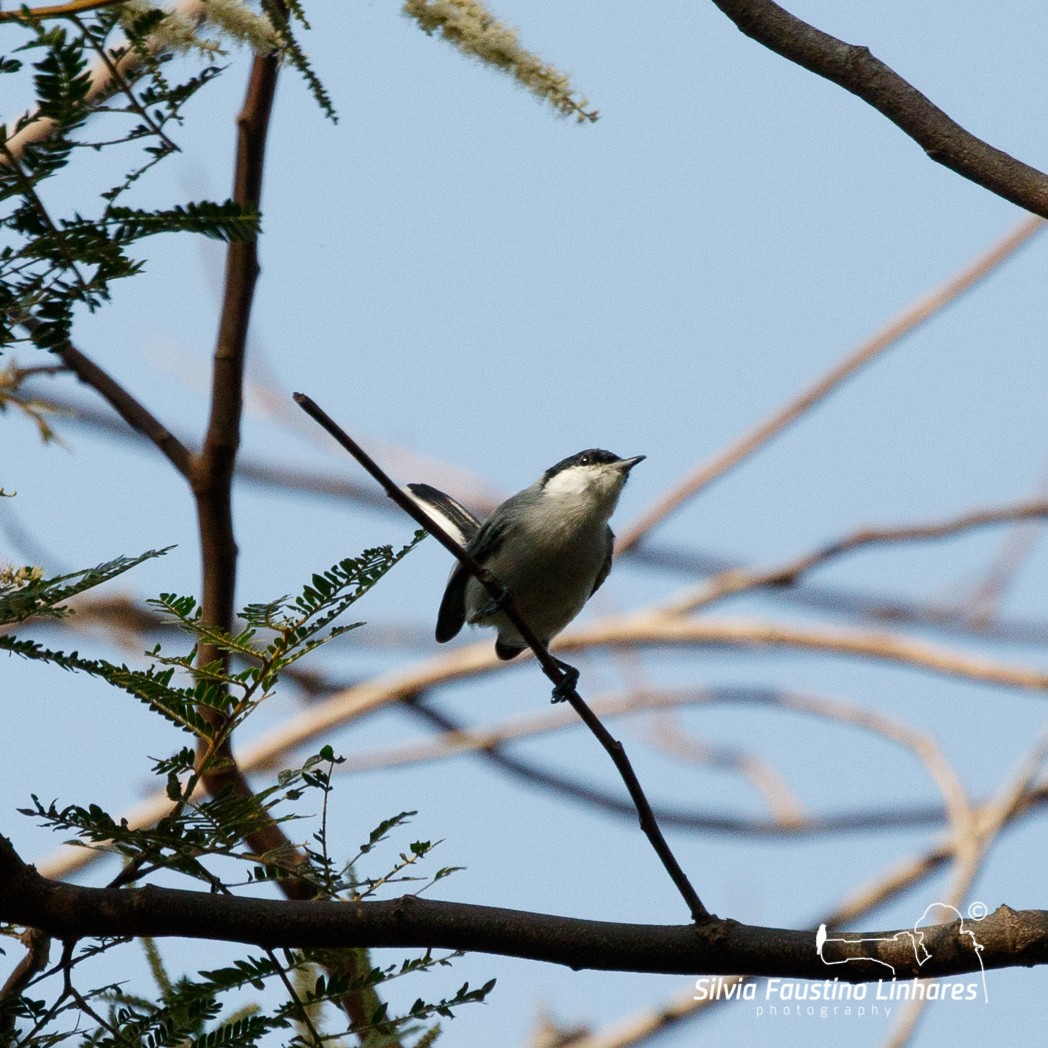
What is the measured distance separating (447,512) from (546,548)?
67cm

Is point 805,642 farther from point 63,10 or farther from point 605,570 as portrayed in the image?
point 63,10

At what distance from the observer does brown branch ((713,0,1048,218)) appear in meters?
2.03

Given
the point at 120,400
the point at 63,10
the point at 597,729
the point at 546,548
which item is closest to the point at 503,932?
the point at 597,729

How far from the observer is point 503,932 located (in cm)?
187

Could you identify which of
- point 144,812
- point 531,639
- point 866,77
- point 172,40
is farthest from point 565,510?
point 172,40

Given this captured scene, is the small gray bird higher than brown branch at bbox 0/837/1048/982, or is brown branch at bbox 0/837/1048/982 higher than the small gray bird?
the small gray bird

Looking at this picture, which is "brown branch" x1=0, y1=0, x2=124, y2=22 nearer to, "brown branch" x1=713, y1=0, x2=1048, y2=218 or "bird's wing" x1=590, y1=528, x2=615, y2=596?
"brown branch" x1=713, y1=0, x2=1048, y2=218

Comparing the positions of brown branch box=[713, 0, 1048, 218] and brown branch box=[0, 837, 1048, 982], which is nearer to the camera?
brown branch box=[0, 837, 1048, 982]

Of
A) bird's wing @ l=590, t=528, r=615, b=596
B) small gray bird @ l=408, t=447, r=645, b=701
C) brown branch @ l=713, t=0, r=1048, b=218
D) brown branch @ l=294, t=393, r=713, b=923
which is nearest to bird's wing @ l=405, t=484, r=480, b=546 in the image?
small gray bird @ l=408, t=447, r=645, b=701

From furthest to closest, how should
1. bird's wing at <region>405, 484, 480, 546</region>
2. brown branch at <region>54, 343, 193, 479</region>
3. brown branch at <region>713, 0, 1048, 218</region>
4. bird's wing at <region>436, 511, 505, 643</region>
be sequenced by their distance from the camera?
bird's wing at <region>405, 484, 480, 546</region>, bird's wing at <region>436, 511, 505, 643</region>, brown branch at <region>54, 343, 193, 479</region>, brown branch at <region>713, 0, 1048, 218</region>

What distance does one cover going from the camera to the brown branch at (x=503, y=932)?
5.82ft

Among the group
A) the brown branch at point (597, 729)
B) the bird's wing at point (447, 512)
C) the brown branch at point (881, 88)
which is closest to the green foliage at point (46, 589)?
the brown branch at point (597, 729)

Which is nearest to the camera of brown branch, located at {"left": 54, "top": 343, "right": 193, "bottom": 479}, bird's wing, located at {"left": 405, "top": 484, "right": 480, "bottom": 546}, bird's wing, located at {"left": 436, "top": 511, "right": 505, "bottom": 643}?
brown branch, located at {"left": 54, "top": 343, "right": 193, "bottom": 479}

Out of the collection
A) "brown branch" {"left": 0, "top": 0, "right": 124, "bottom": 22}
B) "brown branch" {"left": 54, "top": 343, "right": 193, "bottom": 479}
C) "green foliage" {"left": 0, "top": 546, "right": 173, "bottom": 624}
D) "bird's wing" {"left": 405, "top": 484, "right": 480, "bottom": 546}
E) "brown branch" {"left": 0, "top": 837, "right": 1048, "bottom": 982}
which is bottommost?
"brown branch" {"left": 0, "top": 837, "right": 1048, "bottom": 982}
